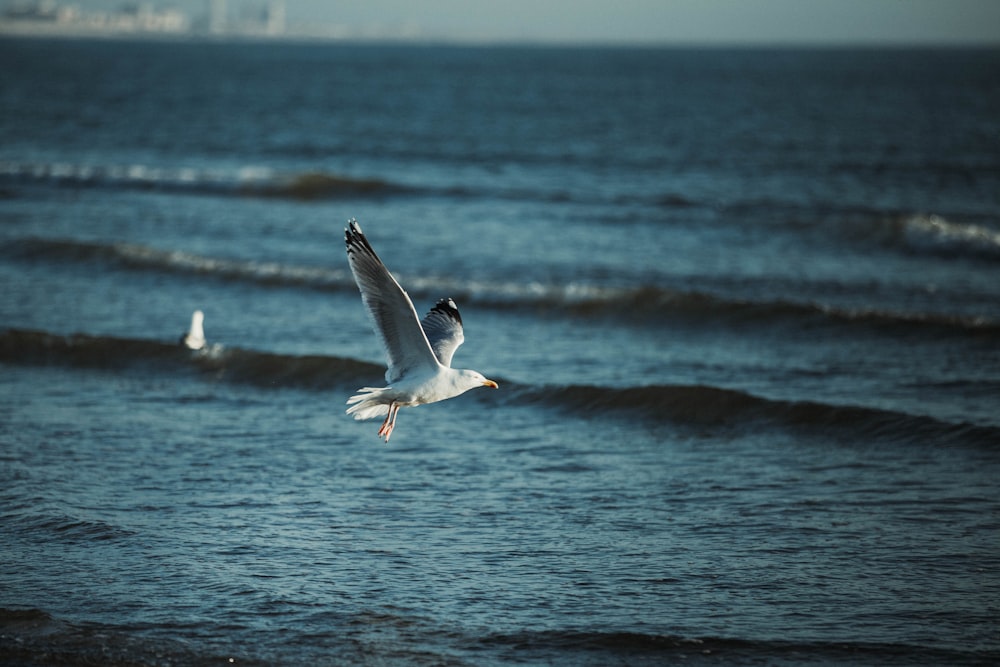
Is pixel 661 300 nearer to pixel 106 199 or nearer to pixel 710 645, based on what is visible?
pixel 710 645

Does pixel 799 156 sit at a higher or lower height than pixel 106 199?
higher

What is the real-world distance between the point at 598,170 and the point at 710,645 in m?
25.6

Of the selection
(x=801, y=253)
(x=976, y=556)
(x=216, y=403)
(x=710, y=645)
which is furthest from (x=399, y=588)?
(x=801, y=253)

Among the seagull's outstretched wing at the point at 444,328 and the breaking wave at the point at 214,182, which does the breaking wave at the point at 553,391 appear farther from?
the breaking wave at the point at 214,182

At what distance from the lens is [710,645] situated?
21.3ft

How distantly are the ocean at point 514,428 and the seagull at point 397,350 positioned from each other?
0.87 meters

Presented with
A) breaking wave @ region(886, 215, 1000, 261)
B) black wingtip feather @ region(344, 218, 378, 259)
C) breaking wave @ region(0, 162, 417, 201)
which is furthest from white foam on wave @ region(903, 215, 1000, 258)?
black wingtip feather @ region(344, 218, 378, 259)

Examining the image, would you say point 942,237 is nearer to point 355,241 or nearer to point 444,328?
point 444,328

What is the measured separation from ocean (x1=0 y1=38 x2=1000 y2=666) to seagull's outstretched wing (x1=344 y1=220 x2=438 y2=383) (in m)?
1.15

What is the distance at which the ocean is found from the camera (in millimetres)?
6809

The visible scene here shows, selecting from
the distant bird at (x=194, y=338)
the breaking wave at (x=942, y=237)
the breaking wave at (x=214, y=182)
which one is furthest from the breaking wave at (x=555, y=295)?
the breaking wave at (x=214, y=182)

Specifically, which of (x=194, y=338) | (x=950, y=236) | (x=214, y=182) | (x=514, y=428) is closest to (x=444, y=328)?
(x=514, y=428)

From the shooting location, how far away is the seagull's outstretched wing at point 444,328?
887cm

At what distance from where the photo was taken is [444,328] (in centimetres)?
912
